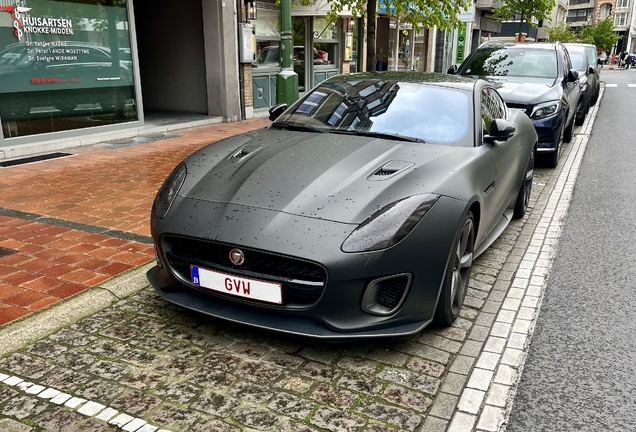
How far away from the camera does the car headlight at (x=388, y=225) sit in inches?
112

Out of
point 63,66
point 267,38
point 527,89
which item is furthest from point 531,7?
point 63,66

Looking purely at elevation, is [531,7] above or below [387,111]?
above

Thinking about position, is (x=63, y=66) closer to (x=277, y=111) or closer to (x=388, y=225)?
(x=277, y=111)

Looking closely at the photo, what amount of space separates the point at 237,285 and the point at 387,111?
6.33 ft

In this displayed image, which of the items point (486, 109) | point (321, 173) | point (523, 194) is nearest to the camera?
point (321, 173)

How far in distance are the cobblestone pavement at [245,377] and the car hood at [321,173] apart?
80 cm

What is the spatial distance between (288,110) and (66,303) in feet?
7.49

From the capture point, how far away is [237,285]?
9.80 feet

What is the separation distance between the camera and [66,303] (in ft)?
11.8

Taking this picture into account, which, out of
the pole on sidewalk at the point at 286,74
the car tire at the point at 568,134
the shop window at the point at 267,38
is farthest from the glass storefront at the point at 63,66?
the car tire at the point at 568,134

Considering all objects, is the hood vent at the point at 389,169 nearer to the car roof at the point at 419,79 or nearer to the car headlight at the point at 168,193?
the car headlight at the point at 168,193

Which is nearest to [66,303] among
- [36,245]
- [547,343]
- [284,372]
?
[36,245]

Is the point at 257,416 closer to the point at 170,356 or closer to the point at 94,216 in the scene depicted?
the point at 170,356

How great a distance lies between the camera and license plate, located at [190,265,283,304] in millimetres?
2924
